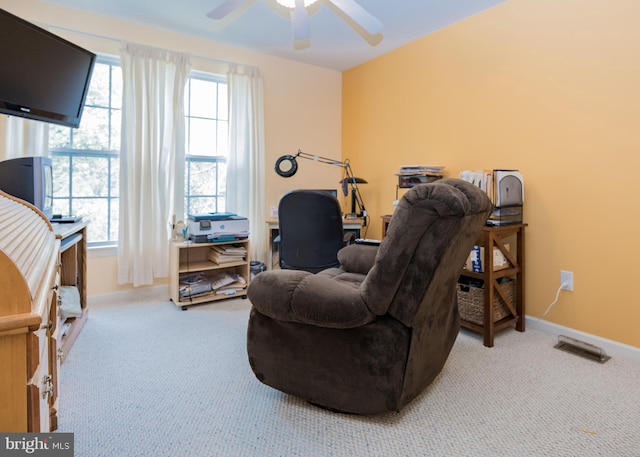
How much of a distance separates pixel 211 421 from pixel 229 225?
6.07ft

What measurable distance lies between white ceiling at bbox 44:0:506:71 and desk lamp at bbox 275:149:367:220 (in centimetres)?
109

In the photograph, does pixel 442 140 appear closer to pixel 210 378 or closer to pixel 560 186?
pixel 560 186

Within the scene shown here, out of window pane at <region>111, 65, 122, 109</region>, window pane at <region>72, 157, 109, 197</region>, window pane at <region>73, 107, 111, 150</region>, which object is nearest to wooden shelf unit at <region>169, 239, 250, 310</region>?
window pane at <region>72, 157, 109, 197</region>

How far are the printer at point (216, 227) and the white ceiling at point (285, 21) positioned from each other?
5.12 ft

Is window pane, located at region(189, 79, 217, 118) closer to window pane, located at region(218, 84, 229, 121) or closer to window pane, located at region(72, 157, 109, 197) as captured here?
window pane, located at region(218, 84, 229, 121)

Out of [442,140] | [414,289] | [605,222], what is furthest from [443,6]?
[414,289]

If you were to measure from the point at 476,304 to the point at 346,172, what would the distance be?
230cm

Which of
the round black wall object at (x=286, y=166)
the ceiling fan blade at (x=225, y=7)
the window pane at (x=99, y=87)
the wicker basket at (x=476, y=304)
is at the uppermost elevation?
the ceiling fan blade at (x=225, y=7)

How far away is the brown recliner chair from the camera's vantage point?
1.29 metres

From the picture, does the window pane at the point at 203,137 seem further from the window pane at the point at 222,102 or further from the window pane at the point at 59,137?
the window pane at the point at 59,137

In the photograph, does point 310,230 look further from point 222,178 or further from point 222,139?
point 222,139

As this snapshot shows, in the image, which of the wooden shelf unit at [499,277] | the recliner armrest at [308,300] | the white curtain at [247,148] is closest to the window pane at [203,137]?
the white curtain at [247,148]

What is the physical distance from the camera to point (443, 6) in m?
2.69

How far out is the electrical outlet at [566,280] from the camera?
2.35 m
